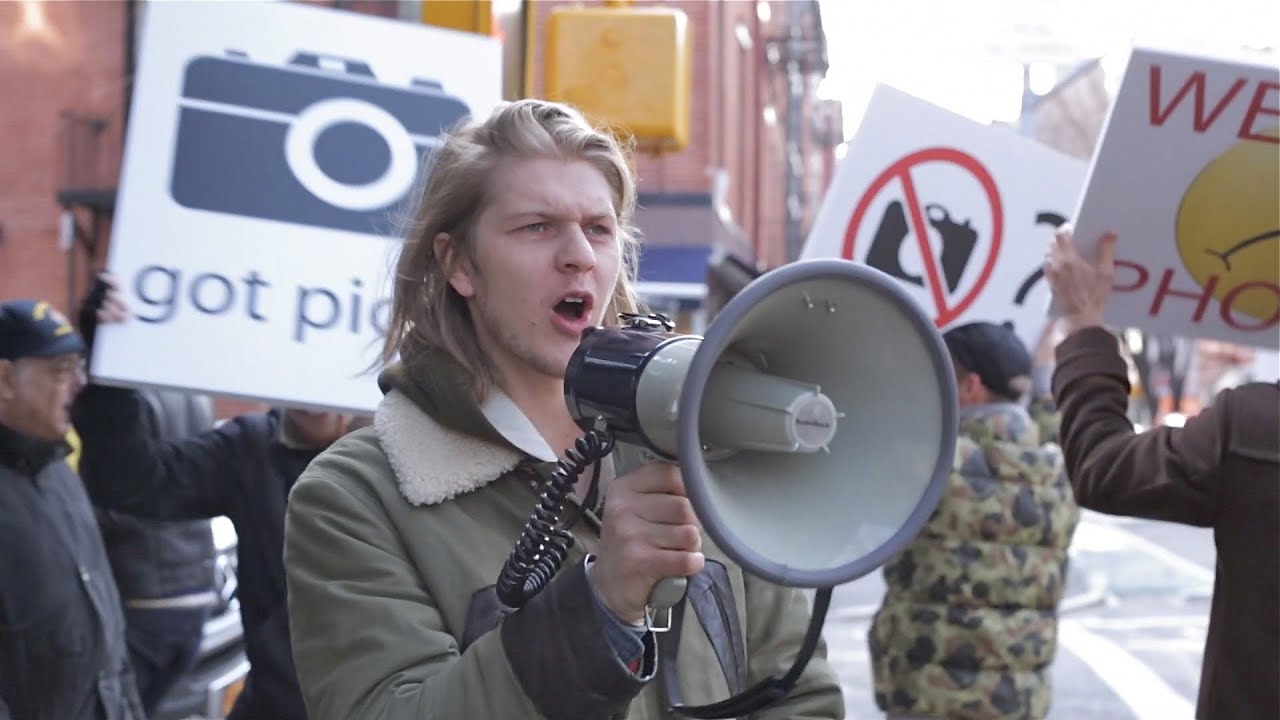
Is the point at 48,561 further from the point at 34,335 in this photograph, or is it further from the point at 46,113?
the point at 46,113

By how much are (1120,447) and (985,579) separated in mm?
1892

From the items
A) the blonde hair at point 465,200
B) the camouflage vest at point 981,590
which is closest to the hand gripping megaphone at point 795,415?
the blonde hair at point 465,200

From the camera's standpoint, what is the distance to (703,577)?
6.77 ft

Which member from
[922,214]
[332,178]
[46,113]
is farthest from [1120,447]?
[46,113]

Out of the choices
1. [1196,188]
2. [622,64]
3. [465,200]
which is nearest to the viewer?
[465,200]

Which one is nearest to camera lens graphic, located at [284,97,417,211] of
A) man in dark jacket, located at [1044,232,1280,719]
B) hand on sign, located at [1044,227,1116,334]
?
hand on sign, located at [1044,227,1116,334]

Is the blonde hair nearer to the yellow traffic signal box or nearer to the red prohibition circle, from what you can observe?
the red prohibition circle

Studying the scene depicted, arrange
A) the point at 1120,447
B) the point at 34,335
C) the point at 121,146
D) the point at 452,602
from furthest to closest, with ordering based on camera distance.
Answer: the point at 121,146 → the point at 34,335 → the point at 1120,447 → the point at 452,602

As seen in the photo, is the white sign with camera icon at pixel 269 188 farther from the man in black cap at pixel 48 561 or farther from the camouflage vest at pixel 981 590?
the camouflage vest at pixel 981 590

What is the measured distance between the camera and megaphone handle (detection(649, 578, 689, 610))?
5.58 ft

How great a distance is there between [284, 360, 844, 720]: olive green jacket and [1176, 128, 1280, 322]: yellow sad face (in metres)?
1.96

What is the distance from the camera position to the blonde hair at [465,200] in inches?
84.6

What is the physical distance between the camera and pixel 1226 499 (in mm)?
2920

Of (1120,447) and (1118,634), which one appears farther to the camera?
(1118,634)
